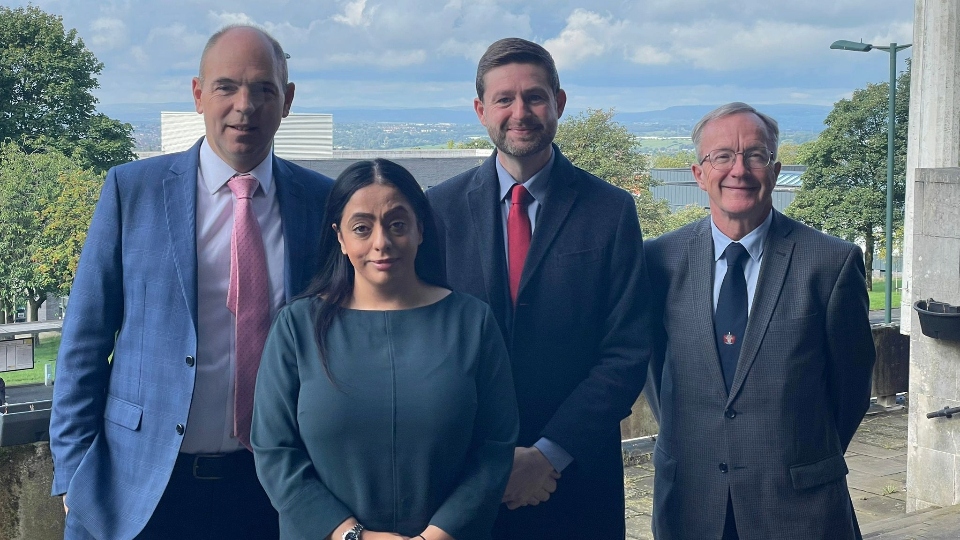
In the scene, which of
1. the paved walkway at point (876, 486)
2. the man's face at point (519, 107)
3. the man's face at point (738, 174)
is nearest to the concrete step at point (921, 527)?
the paved walkway at point (876, 486)

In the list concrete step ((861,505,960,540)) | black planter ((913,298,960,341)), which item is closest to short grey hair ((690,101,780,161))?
concrete step ((861,505,960,540))

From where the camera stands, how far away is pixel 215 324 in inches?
85.6

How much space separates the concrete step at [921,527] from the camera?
427 cm

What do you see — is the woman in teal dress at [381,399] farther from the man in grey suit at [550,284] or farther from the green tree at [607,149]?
the green tree at [607,149]

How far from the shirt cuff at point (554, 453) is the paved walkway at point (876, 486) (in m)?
2.51

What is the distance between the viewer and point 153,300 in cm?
215

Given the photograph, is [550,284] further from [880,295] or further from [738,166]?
[880,295]

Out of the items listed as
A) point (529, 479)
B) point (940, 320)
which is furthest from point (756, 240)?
point (940, 320)

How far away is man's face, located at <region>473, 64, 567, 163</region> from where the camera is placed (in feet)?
7.30

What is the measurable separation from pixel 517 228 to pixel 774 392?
0.70m

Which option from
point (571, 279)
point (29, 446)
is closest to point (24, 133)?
point (29, 446)

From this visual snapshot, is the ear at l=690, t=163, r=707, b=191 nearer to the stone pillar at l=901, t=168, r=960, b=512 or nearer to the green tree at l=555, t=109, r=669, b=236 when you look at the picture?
the stone pillar at l=901, t=168, r=960, b=512

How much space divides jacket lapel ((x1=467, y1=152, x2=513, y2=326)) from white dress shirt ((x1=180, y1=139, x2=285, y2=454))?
432 millimetres

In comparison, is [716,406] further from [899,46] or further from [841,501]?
[899,46]
